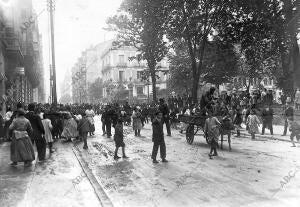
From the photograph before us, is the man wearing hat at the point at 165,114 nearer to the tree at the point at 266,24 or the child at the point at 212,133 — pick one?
the child at the point at 212,133

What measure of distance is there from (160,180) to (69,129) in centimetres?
1026

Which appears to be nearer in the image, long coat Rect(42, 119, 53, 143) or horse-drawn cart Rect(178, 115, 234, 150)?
horse-drawn cart Rect(178, 115, 234, 150)

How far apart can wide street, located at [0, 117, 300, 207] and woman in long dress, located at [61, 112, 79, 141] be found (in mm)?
4438

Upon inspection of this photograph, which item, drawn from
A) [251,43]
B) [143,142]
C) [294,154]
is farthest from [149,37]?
[294,154]

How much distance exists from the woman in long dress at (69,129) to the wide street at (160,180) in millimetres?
4438

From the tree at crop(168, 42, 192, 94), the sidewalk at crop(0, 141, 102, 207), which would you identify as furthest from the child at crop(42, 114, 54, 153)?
the tree at crop(168, 42, 192, 94)

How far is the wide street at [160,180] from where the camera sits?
6.90 metres

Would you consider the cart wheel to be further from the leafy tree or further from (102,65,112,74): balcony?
(102,65,112,74): balcony

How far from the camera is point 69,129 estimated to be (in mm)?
17953

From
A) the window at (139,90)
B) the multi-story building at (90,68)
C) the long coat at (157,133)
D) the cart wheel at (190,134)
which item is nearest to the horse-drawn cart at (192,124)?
the cart wheel at (190,134)

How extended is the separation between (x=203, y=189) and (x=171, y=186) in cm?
71

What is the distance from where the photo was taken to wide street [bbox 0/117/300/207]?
6.90 m

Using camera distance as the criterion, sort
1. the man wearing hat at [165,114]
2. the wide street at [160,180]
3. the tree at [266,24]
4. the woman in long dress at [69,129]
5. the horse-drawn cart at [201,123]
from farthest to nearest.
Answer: the tree at [266,24] → the man wearing hat at [165,114] → the woman in long dress at [69,129] → the horse-drawn cart at [201,123] → the wide street at [160,180]

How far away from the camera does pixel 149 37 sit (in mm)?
28016
